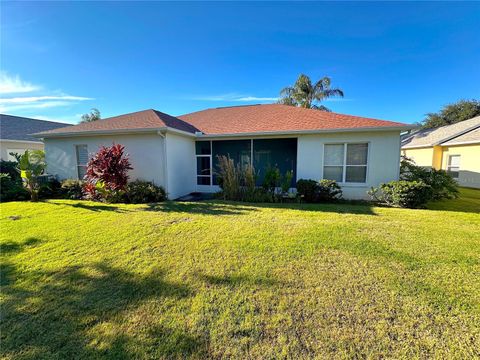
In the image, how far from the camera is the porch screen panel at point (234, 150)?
11320 millimetres

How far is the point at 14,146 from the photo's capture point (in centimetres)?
1548

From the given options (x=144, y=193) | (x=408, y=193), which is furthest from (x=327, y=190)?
(x=144, y=193)

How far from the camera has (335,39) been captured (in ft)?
38.4

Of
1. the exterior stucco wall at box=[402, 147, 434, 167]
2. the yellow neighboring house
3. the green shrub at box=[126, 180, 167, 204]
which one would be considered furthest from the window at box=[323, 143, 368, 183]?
the exterior stucco wall at box=[402, 147, 434, 167]

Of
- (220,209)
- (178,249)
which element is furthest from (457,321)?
(220,209)

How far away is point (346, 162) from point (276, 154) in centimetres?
349

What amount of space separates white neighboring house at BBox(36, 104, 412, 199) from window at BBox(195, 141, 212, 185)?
0.05m

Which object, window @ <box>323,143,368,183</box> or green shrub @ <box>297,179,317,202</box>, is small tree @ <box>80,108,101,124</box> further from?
window @ <box>323,143,368,183</box>

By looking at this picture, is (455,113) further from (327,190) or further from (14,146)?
(14,146)

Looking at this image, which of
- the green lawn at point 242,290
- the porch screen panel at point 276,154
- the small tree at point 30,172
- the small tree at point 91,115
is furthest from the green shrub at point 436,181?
the small tree at point 91,115

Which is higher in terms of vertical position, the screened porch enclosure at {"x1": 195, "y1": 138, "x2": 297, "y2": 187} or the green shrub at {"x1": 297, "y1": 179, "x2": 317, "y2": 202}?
the screened porch enclosure at {"x1": 195, "y1": 138, "x2": 297, "y2": 187}

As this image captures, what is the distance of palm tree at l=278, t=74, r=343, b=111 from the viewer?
21.8 metres

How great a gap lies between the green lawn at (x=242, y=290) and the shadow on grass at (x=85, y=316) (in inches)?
0.5

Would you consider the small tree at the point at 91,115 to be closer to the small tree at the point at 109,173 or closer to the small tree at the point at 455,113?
the small tree at the point at 109,173
